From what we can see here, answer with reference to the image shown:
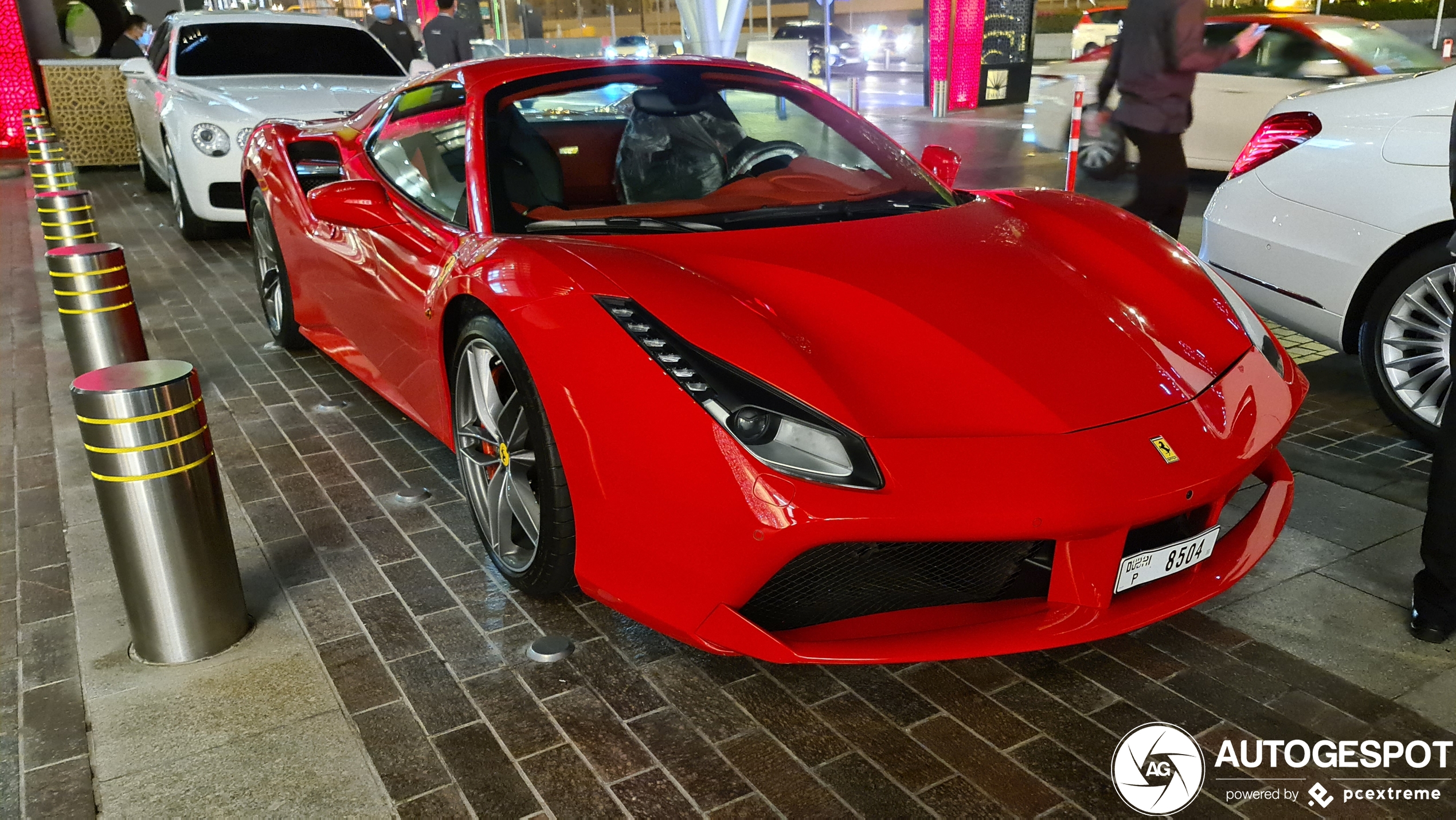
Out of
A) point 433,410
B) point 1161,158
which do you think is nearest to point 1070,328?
point 433,410

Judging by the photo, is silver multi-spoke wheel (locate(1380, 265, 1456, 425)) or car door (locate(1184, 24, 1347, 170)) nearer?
silver multi-spoke wheel (locate(1380, 265, 1456, 425))

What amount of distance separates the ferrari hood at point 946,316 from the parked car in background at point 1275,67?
→ 21.2ft

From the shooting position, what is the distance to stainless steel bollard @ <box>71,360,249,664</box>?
246 cm

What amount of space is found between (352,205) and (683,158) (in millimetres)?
1064

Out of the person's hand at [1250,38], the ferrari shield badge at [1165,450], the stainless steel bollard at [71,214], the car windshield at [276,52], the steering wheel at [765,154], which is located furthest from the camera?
the person's hand at [1250,38]

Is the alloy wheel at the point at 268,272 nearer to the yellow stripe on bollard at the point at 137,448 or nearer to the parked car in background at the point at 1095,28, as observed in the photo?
the yellow stripe on bollard at the point at 137,448

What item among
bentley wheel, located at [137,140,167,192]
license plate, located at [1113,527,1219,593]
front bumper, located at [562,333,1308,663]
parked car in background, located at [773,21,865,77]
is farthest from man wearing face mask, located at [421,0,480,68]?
parked car in background, located at [773,21,865,77]

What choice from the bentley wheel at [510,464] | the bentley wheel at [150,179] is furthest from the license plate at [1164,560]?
the bentley wheel at [150,179]

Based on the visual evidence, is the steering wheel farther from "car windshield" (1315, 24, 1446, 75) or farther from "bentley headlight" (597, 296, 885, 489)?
"car windshield" (1315, 24, 1446, 75)

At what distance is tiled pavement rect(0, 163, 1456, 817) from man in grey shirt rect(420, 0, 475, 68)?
778cm

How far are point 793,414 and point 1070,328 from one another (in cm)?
81

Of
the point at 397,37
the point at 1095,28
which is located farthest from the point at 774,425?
the point at 1095,28

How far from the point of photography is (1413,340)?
146 inches

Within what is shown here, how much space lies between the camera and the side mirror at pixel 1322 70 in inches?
340
